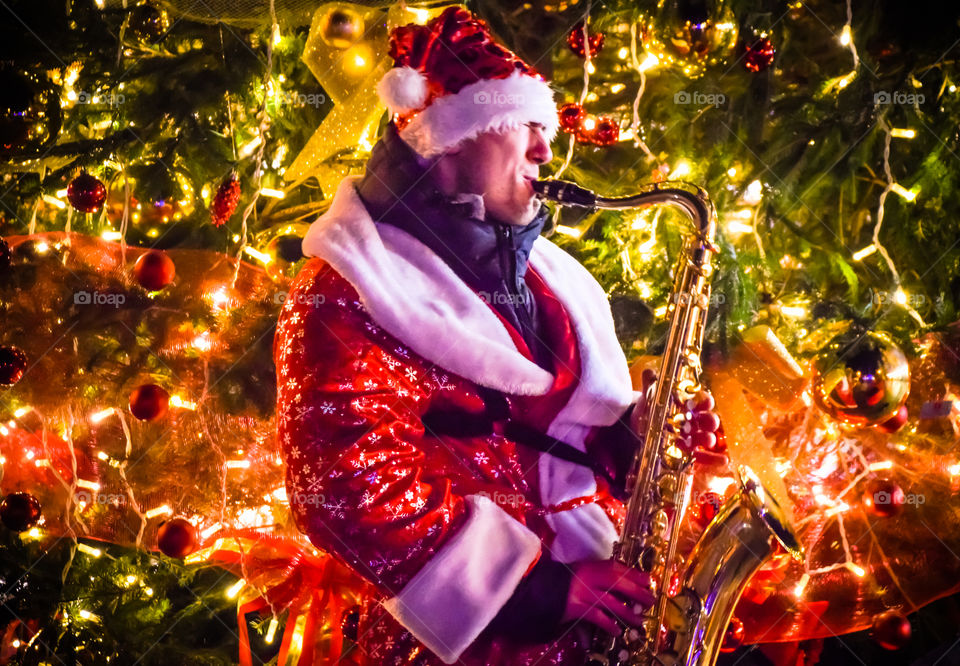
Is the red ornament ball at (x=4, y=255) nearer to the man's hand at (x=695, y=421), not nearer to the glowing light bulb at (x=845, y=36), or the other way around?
the man's hand at (x=695, y=421)

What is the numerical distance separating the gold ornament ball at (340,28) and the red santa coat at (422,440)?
2.32 ft

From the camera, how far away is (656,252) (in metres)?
2.57

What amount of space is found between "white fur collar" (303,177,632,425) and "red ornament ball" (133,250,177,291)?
0.67 meters

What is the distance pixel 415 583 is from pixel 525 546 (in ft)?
0.89

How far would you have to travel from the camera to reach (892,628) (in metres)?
2.49

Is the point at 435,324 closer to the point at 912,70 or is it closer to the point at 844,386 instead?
the point at 844,386

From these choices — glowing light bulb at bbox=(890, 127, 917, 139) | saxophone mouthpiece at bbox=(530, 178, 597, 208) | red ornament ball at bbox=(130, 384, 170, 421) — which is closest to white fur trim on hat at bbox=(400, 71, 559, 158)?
saxophone mouthpiece at bbox=(530, 178, 597, 208)

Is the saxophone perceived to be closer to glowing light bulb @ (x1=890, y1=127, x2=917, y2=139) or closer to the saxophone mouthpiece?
the saxophone mouthpiece

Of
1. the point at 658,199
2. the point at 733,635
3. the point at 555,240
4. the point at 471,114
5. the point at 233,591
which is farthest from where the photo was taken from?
the point at 233,591

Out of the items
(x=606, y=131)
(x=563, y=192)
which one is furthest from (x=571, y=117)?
(x=563, y=192)

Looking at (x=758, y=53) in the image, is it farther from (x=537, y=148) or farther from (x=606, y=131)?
(x=537, y=148)

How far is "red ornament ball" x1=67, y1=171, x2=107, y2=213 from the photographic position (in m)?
2.17

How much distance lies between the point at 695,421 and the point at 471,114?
3.51 feet

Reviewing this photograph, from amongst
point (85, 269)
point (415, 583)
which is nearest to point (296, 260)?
point (85, 269)
